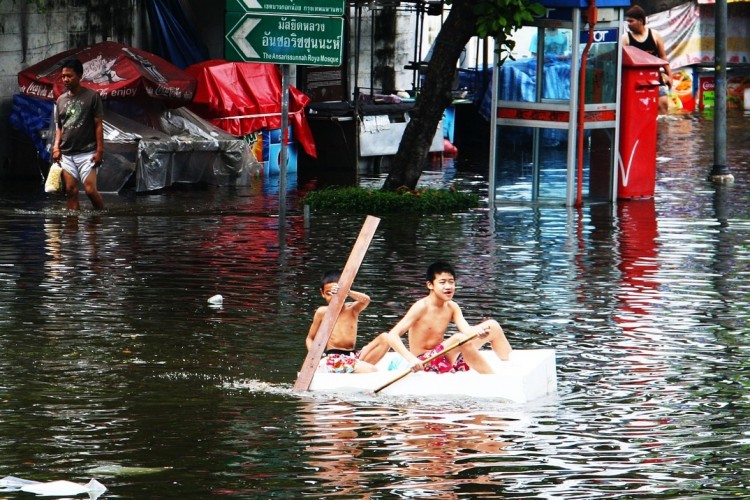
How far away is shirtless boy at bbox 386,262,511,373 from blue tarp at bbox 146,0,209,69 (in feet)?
46.5

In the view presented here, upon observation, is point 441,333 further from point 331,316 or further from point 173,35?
point 173,35

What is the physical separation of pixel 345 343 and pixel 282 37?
6774mm

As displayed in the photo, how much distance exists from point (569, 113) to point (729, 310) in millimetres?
6671

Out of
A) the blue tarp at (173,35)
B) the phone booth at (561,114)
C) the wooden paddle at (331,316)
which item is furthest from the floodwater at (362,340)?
the blue tarp at (173,35)

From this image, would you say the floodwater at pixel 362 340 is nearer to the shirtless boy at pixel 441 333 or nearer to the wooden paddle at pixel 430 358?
the wooden paddle at pixel 430 358

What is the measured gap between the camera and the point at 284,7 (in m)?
15.7

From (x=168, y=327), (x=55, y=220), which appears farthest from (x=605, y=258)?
(x=55, y=220)

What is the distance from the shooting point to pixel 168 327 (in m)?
10.9

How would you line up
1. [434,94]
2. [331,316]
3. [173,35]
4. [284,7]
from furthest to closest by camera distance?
[173,35] < [434,94] < [284,7] < [331,316]

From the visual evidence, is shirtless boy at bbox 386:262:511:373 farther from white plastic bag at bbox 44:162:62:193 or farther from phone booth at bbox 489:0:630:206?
phone booth at bbox 489:0:630:206

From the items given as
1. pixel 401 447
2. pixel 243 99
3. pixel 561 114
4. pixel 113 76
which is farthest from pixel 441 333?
pixel 243 99

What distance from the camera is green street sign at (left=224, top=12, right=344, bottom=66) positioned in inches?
617

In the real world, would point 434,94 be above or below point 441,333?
above

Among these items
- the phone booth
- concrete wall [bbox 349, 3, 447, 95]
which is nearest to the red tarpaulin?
the phone booth
